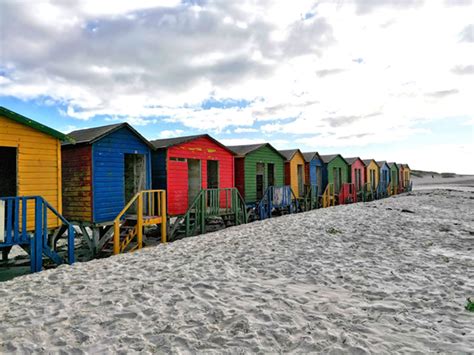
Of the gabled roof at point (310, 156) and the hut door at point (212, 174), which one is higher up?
the gabled roof at point (310, 156)

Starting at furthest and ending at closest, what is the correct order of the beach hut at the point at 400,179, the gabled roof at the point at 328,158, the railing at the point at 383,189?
1. the beach hut at the point at 400,179
2. the railing at the point at 383,189
3. the gabled roof at the point at 328,158

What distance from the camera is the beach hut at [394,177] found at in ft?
138

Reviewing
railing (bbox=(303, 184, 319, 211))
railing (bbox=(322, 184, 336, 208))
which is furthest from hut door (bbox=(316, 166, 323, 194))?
railing (bbox=(303, 184, 319, 211))

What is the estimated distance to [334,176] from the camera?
91.9 feet

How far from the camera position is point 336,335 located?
12.4ft

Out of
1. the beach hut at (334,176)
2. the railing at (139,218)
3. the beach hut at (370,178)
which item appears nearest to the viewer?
the railing at (139,218)

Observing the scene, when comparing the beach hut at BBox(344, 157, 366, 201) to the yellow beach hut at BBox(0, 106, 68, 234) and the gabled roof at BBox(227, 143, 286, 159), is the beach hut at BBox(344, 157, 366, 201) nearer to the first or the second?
the gabled roof at BBox(227, 143, 286, 159)

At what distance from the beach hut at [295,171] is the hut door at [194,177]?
8.10 m

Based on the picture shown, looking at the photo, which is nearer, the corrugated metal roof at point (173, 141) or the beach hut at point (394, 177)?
the corrugated metal roof at point (173, 141)

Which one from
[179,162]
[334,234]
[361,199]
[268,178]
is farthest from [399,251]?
[361,199]

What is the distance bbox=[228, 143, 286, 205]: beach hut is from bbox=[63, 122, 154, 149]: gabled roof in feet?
21.4

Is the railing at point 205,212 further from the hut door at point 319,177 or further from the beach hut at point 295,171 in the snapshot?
the hut door at point 319,177

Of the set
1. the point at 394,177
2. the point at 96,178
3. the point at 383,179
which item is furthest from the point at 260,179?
the point at 394,177

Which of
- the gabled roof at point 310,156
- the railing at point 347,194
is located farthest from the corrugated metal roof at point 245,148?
the railing at point 347,194
